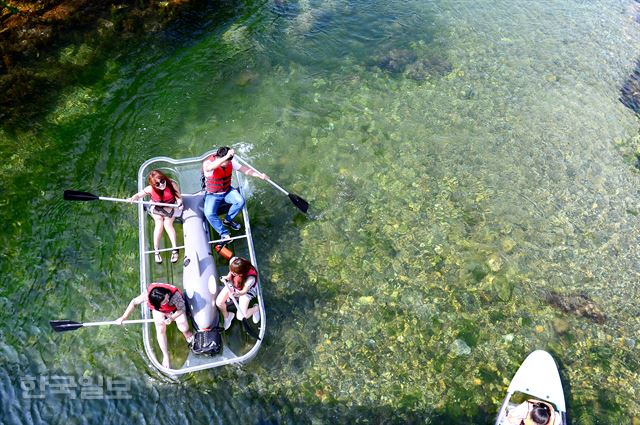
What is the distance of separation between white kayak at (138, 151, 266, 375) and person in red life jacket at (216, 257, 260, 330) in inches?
4.6

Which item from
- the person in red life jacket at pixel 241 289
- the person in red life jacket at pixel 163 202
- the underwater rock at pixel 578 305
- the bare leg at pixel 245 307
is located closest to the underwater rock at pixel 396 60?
the underwater rock at pixel 578 305

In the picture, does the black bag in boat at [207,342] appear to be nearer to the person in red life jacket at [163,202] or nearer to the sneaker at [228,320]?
the sneaker at [228,320]

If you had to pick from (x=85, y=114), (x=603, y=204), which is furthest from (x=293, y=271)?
(x=603, y=204)

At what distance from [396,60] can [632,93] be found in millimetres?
6477

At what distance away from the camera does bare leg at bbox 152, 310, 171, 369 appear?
6973 mm

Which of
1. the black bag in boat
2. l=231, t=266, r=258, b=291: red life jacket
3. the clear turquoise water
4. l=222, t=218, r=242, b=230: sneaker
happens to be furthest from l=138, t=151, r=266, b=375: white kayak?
l=231, t=266, r=258, b=291: red life jacket

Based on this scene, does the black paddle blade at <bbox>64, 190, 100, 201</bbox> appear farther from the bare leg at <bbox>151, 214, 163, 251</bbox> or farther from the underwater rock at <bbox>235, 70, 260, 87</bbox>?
the underwater rock at <bbox>235, 70, 260, 87</bbox>

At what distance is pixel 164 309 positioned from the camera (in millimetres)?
6738

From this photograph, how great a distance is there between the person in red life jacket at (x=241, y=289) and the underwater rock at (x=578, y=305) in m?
5.40

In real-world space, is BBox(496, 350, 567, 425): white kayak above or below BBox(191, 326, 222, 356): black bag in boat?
below

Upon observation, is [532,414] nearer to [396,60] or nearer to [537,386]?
[537,386]

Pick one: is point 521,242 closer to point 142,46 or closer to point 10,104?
point 142,46

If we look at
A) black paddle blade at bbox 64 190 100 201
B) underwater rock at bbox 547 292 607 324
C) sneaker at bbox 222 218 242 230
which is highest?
black paddle blade at bbox 64 190 100 201

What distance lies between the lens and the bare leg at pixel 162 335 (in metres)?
6.97
